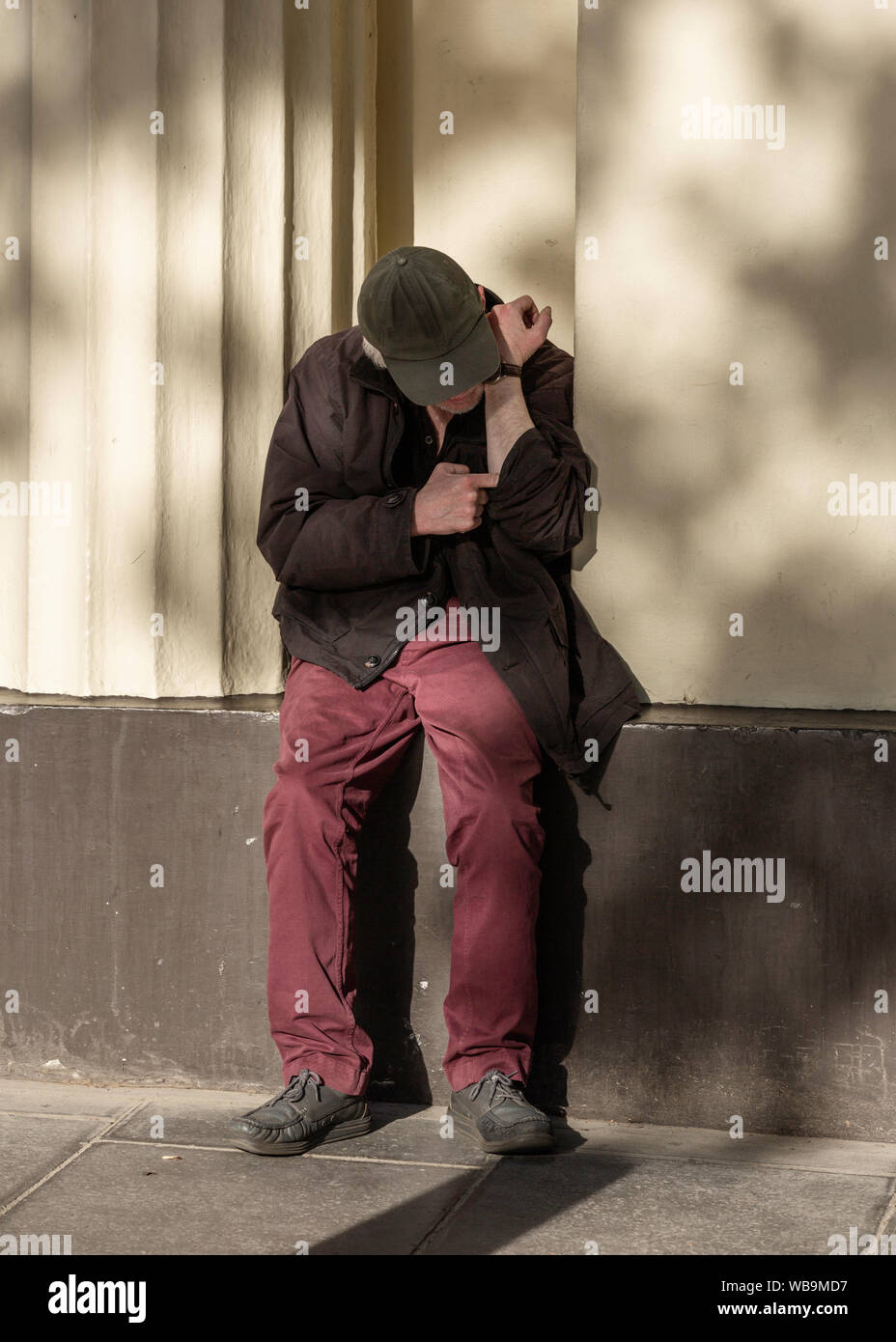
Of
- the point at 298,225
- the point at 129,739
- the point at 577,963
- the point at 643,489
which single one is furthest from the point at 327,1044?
the point at 298,225

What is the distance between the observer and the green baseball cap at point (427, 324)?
3.30 m

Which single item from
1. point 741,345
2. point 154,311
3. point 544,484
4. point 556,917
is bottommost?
point 556,917

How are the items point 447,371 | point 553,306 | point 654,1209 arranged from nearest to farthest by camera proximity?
point 654,1209 < point 447,371 < point 553,306

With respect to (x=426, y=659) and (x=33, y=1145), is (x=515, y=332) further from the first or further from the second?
(x=33, y=1145)

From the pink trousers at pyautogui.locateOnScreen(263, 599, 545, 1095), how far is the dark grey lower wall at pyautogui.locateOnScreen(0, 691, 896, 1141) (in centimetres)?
15

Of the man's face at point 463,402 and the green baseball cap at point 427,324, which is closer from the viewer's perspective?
the green baseball cap at point 427,324

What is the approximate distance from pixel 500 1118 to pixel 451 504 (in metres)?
1.23

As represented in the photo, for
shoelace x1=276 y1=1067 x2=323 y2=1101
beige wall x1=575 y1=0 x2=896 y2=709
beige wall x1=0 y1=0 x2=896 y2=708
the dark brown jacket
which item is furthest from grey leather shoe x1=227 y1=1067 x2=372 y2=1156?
beige wall x1=575 y1=0 x2=896 y2=709

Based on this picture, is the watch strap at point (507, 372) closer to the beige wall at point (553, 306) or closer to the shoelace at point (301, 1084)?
the beige wall at point (553, 306)

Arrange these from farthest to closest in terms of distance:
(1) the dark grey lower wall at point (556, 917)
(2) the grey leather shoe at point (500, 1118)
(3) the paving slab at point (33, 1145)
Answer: (1) the dark grey lower wall at point (556, 917) → (2) the grey leather shoe at point (500, 1118) → (3) the paving slab at point (33, 1145)

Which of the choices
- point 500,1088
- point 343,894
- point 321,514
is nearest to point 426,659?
point 321,514

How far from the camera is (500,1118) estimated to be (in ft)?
10.6

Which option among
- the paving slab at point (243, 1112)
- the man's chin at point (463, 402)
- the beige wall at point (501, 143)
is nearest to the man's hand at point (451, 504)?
the man's chin at point (463, 402)
